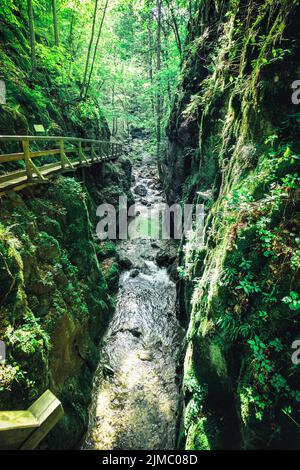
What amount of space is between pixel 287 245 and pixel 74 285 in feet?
18.9

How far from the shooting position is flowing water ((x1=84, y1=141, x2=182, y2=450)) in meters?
5.96

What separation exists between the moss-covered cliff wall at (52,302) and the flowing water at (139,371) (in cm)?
54

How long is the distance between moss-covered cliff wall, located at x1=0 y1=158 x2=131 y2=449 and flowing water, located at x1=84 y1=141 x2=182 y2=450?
1.77ft

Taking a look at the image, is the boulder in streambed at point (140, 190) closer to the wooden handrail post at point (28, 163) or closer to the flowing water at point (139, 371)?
the flowing water at point (139, 371)

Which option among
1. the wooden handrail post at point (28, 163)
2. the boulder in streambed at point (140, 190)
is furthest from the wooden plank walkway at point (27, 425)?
the boulder in streambed at point (140, 190)

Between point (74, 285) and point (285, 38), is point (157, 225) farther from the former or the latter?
point (285, 38)

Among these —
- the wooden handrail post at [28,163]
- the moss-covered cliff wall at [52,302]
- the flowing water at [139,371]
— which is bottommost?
the flowing water at [139,371]

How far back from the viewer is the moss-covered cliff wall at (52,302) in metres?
4.12

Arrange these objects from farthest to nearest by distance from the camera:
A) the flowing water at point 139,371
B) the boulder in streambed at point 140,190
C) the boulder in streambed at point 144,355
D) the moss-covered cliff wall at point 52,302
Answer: the boulder in streambed at point 140,190
the boulder in streambed at point 144,355
the flowing water at point 139,371
the moss-covered cliff wall at point 52,302

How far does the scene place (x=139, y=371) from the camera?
7.50 meters

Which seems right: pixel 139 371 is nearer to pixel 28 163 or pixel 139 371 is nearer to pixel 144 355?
pixel 144 355

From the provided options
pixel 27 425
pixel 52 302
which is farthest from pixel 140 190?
pixel 27 425

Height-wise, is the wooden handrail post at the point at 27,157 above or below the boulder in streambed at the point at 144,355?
above

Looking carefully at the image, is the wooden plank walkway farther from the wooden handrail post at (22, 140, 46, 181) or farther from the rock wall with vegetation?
the wooden handrail post at (22, 140, 46, 181)
